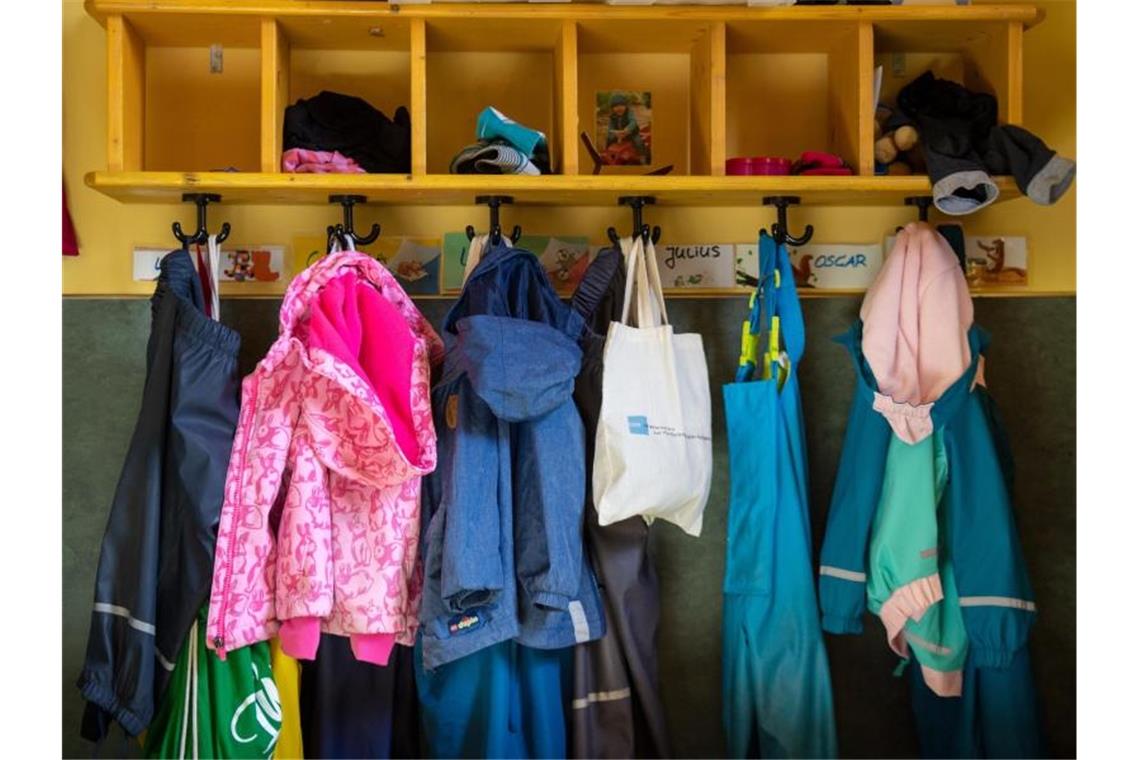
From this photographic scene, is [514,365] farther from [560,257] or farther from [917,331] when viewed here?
[917,331]

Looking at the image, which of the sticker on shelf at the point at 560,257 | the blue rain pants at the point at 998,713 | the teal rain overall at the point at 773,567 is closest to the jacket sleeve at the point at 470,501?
the sticker on shelf at the point at 560,257

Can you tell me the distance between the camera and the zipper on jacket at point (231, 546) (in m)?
1.99

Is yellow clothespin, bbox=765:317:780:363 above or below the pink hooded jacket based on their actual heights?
above

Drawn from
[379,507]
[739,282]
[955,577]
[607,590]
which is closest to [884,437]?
[955,577]

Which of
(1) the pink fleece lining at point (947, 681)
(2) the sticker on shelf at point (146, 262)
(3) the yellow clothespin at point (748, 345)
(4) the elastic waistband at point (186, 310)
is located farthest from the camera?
(2) the sticker on shelf at point (146, 262)

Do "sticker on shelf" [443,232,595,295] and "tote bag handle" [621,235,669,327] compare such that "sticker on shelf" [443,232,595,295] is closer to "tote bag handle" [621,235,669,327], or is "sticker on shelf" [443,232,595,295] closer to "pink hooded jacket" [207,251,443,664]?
"tote bag handle" [621,235,669,327]

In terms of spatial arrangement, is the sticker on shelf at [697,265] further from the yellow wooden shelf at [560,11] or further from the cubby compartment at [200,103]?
the cubby compartment at [200,103]

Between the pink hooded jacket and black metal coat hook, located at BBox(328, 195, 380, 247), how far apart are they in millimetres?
100

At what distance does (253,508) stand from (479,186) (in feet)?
2.48

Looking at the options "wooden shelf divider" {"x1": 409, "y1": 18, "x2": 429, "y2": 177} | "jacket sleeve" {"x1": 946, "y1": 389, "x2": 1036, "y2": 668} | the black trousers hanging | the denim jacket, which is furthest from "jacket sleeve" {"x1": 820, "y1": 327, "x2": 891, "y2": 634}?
the black trousers hanging

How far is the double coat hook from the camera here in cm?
226

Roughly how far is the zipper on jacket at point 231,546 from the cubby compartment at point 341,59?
49cm

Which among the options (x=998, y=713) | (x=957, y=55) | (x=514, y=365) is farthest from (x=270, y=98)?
(x=998, y=713)

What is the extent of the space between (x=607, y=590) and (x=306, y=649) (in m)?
0.60
